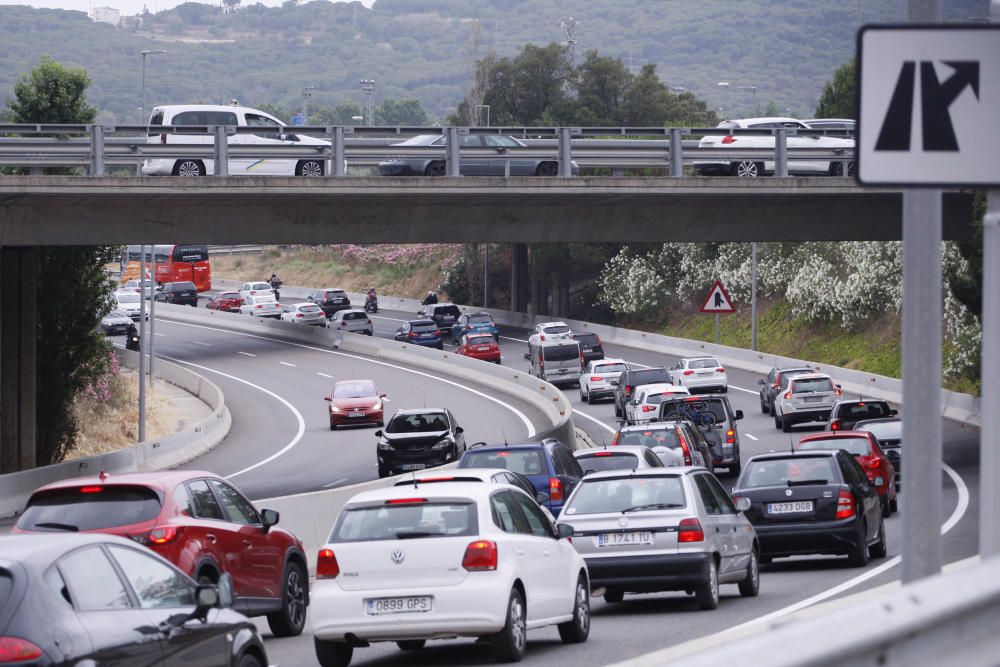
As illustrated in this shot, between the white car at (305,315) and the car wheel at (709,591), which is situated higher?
the car wheel at (709,591)

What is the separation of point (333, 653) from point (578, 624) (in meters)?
2.30

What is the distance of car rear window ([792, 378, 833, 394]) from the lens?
4522 centimetres

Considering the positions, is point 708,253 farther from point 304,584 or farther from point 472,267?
point 304,584

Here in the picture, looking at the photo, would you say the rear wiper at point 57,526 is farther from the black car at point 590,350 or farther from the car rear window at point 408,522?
the black car at point 590,350

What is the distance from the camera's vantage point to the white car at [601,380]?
186 feet

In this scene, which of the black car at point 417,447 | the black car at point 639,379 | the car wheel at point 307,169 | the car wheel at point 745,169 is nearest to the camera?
the car wheel at point 307,169

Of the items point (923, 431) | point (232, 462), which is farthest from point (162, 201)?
point (923, 431)

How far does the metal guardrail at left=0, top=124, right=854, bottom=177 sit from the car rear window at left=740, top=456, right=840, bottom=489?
568 inches

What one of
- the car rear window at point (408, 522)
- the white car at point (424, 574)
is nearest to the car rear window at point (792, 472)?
the white car at point (424, 574)

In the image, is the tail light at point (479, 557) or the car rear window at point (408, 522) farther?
the car rear window at point (408, 522)

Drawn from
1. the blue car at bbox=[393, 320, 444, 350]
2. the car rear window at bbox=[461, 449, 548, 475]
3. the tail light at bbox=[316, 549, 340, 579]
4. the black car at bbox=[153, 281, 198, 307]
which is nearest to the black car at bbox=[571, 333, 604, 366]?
the blue car at bbox=[393, 320, 444, 350]

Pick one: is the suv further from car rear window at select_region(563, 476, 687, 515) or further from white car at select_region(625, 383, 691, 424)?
car rear window at select_region(563, 476, 687, 515)

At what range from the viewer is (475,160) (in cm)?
3669

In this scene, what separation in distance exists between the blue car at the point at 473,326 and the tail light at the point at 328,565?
2349 inches
